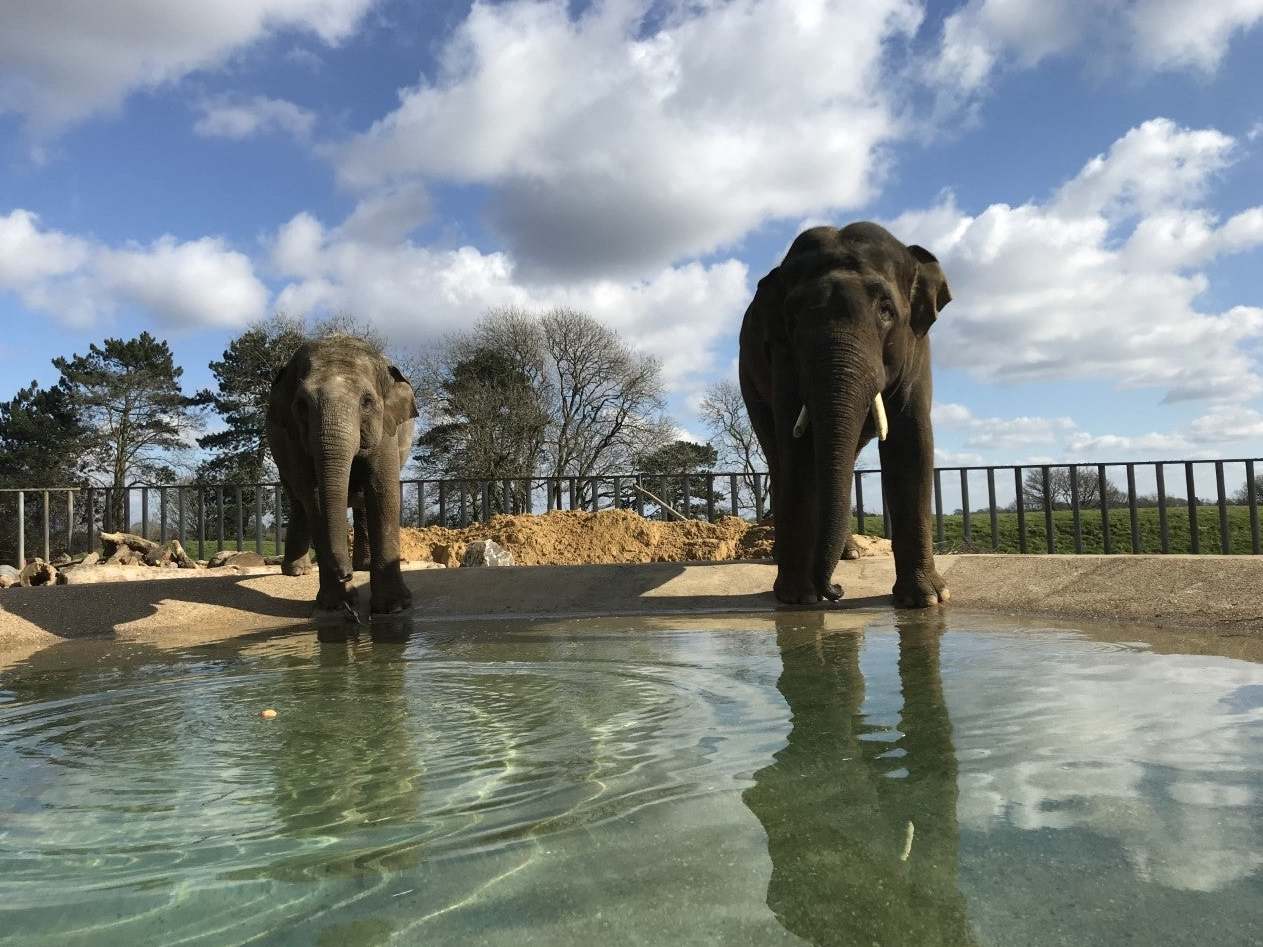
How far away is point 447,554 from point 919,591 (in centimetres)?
986

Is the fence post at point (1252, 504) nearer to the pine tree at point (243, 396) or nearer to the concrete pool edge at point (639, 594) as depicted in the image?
the concrete pool edge at point (639, 594)

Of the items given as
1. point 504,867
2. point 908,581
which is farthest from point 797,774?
point 908,581

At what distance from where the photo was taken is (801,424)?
7.77 m

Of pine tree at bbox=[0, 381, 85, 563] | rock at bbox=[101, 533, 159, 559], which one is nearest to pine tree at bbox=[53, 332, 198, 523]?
pine tree at bbox=[0, 381, 85, 563]

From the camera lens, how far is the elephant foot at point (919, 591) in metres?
8.07

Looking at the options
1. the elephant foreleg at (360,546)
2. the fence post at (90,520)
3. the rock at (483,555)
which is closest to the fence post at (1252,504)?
the rock at (483,555)

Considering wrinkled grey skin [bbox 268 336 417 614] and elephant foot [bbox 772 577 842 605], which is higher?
wrinkled grey skin [bbox 268 336 417 614]

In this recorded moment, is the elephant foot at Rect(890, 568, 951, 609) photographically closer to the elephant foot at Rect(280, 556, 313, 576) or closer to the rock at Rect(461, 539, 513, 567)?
the elephant foot at Rect(280, 556, 313, 576)

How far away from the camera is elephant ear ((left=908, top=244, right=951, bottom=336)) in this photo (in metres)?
8.27

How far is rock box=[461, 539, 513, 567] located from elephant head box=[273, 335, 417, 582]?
5.31 m

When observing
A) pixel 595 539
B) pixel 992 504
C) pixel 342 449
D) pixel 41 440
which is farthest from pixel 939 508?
pixel 41 440

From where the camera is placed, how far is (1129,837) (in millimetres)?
2078

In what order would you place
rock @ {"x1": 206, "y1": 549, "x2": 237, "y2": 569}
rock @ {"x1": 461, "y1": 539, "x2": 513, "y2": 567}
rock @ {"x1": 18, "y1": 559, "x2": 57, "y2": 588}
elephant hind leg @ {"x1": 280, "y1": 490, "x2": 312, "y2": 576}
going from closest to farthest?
elephant hind leg @ {"x1": 280, "y1": 490, "x2": 312, "y2": 576}, rock @ {"x1": 18, "y1": 559, "x2": 57, "y2": 588}, rock @ {"x1": 206, "y1": 549, "x2": 237, "y2": 569}, rock @ {"x1": 461, "y1": 539, "x2": 513, "y2": 567}

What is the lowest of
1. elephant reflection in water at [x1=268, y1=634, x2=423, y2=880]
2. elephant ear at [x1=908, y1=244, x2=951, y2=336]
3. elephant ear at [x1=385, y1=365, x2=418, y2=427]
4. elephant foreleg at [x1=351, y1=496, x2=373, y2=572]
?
elephant reflection in water at [x1=268, y1=634, x2=423, y2=880]
